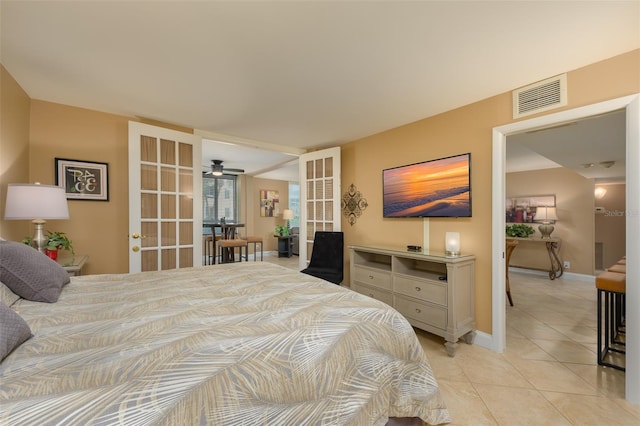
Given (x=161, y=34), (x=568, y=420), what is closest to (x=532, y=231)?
(x=568, y=420)

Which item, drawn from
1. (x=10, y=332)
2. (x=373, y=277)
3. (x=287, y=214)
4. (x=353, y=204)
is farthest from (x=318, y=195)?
(x=287, y=214)

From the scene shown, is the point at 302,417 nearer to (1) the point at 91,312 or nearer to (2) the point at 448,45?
(1) the point at 91,312

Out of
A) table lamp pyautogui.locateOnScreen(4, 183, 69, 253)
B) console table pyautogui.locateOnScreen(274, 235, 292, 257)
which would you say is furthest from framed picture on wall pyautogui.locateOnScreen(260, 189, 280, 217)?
table lamp pyautogui.locateOnScreen(4, 183, 69, 253)

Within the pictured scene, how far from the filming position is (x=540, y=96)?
7.50ft

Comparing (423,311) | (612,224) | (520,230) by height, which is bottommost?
(423,311)

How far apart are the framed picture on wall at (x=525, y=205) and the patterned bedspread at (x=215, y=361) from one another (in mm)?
6562

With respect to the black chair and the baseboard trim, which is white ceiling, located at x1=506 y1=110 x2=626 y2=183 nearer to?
the baseboard trim

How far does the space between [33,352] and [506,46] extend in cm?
291

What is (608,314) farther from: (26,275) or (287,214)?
(287,214)

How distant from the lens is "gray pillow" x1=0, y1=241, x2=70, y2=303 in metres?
1.28

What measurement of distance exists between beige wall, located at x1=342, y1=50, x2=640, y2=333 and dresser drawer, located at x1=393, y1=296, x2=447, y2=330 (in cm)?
48

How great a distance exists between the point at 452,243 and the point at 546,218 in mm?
5012

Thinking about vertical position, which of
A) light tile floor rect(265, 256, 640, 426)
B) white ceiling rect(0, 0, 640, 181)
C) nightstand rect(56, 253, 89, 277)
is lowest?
light tile floor rect(265, 256, 640, 426)

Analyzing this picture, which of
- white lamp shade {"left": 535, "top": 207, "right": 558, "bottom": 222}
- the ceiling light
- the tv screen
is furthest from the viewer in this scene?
white lamp shade {"left": 535, "top": 207, "right": 558, "bottom": 222}
